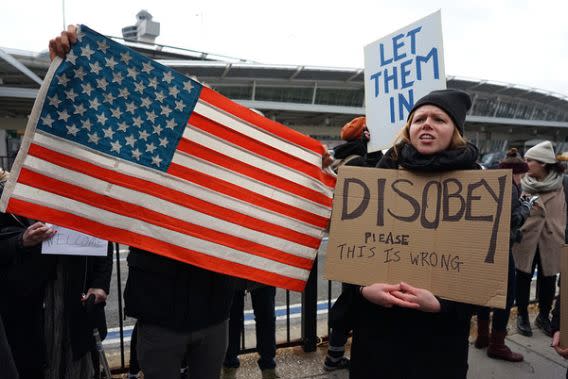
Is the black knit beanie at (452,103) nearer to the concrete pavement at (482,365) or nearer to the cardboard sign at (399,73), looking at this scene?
the cardboard sign at (399,73)

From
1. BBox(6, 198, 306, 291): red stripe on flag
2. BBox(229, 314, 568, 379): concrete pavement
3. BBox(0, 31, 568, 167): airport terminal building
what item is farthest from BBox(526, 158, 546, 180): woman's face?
BBox(0, 31, 568, 167): airport terminal building

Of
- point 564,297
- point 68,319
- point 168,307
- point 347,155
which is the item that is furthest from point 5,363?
point 347,155

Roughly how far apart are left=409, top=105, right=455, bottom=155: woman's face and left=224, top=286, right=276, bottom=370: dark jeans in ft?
6.13

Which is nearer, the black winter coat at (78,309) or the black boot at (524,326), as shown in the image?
the black winter coat at (78,309)

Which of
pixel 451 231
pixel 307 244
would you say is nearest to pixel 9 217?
pixel 307 244

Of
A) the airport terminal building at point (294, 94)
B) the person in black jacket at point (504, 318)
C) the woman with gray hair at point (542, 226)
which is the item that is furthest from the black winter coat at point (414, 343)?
the airport terminal building at point (294, 94)

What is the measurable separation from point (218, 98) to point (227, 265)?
911mm

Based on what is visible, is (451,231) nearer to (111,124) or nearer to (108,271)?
(111,124)

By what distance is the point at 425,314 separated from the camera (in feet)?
5.74

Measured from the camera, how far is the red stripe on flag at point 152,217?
71.8 inches

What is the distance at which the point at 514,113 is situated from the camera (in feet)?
225

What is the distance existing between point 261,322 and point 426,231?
6.37 feet

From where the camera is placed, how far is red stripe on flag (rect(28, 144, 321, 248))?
6.07 ft

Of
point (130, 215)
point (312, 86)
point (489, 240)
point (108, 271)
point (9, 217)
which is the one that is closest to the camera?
point (489, 240)
